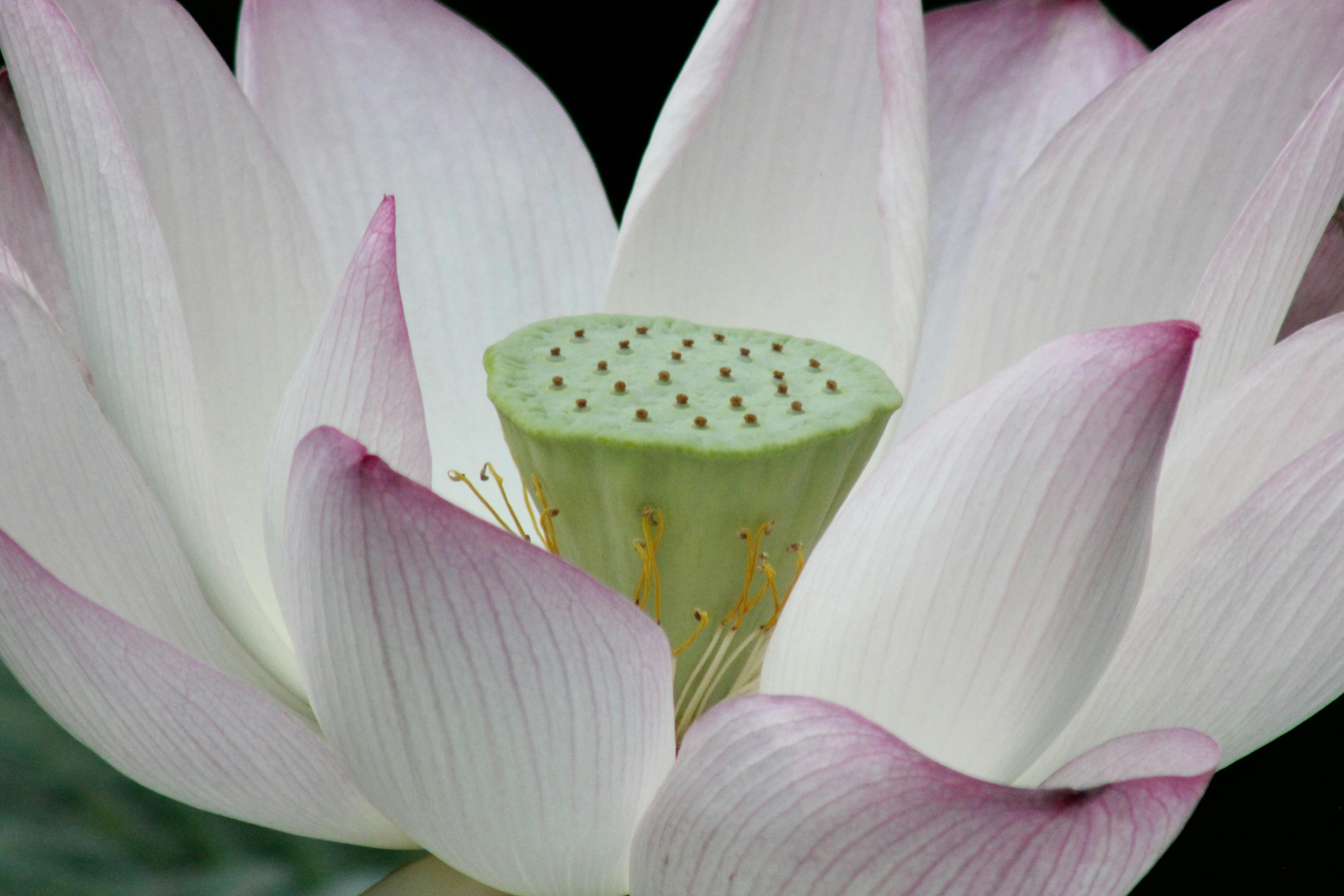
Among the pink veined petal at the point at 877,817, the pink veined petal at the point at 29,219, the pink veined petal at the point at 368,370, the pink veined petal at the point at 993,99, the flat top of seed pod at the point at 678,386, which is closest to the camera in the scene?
the pink veined petal at the point at 877,817

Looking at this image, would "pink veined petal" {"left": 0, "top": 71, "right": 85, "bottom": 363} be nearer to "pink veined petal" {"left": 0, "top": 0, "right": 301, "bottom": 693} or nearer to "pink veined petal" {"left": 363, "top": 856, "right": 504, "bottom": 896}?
"pink veined petal" {"left": 0, "top": 0, "right": 301, "bottom": 693}

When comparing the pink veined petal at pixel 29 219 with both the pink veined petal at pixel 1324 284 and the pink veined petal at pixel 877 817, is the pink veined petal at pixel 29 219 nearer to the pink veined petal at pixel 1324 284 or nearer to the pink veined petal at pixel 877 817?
the pink veined petal at pixel 877 817

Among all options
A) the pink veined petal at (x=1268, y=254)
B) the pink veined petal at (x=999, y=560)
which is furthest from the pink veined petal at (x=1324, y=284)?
the pink veined petal at (x=999, y=560)

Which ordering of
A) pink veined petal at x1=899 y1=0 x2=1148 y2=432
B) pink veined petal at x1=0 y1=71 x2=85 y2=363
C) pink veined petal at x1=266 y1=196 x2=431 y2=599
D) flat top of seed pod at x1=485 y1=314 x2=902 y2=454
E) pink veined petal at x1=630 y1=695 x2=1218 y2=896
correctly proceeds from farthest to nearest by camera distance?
1. pink veined petal at x1=899 y1=0 x2=1148 y2=432
2. pink veined petal at x1=0 y1=71 x2=85 y2=363
3. flat top of seed pod at x1=485 y1=314 x2=902 y2=454
4. pink veined petal at x1=266 y1=196 x2=431 y2=599
5. pink veined petal at x1=630 y1=695 x2=1218 y2=896

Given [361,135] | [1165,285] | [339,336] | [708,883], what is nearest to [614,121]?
[361,135]

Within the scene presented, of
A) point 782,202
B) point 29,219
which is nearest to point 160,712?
point 29,219

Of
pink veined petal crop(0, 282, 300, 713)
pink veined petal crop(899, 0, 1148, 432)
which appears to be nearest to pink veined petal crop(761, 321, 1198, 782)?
pink veined petal crop(0, 282, 300, 713)
